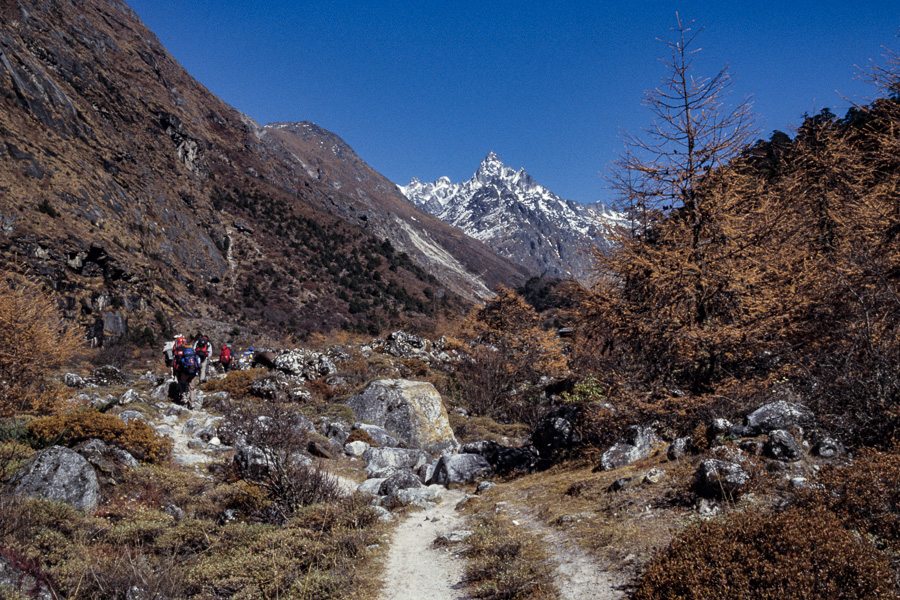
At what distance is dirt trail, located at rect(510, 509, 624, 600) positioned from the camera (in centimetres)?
351

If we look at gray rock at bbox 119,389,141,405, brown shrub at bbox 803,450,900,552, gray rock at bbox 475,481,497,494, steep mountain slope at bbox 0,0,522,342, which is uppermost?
steep mountain slope at bbox 0,0,522,342

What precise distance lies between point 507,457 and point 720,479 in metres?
5.55

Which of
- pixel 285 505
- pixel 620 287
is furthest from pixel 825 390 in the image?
pixel 285 505

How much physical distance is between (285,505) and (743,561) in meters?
5.57

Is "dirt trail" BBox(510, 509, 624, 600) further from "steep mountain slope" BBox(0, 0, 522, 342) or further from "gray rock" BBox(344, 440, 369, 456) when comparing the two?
"steep mountain slope" BBox(0, 0, 522, 342)

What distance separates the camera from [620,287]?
9.06 meters

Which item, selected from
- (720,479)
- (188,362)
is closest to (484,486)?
(720,479)

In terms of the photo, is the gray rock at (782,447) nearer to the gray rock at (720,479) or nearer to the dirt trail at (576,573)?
the gray rock at (720,479)

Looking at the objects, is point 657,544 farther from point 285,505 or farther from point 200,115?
point 200,115

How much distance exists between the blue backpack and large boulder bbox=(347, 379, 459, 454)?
4.48m

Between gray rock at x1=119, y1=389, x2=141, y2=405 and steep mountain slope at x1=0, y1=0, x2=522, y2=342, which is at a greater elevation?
steep mountain slope at x1=0, y1=0, x2=522, y2=342

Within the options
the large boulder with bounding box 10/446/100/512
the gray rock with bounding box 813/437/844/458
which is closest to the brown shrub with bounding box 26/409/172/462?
the large boulder with bounding box 10/446/100/512

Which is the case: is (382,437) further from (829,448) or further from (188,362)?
(829,448)

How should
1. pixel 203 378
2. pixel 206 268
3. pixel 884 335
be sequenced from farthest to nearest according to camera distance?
1. pixel 206 268
2. pixel 203 378
3. pixel 884 335
